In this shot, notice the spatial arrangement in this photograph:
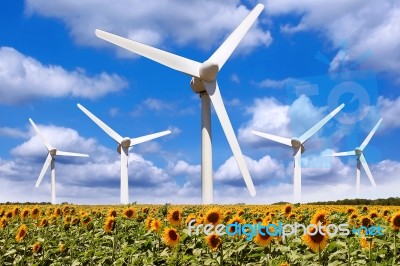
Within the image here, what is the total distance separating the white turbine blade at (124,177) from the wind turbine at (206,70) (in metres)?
16.0

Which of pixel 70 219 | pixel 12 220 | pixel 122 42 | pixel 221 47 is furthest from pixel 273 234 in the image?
pixel 221 47

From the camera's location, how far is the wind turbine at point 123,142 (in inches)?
2046

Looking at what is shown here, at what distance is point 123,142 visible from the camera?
5797cm

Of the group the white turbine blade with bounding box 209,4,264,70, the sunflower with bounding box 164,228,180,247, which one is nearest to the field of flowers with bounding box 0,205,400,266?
the sunflower with bounding box 164,228,180,247

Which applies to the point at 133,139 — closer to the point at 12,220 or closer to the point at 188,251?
the point at 12,220

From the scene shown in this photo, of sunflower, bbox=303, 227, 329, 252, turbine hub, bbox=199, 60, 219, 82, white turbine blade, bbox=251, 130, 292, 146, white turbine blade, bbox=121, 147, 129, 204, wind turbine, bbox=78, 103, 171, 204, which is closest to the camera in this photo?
sunflower, bbox=303, 227, 329, 252

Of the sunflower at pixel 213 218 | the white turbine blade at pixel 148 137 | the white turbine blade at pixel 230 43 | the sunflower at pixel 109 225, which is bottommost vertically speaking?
the sunflower at pixel 109 225

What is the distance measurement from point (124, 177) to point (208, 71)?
812 inches

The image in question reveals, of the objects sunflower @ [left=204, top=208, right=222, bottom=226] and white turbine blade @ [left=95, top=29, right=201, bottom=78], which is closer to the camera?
sunflower @ [left=204, top=208, right=222, bottom=226]

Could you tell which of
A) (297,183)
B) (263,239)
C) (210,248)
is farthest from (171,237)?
(297,183)

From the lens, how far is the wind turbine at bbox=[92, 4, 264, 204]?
35.7 metres

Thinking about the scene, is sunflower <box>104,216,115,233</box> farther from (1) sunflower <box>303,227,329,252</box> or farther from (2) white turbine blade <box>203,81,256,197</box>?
(2) white turbine blade <box>203,81,256,197</box>

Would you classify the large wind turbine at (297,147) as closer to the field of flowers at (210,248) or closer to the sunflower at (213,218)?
the field of flowers at (210,248)

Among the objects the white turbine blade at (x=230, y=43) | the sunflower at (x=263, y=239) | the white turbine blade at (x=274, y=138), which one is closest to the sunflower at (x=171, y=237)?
the sunflower at (x=263, y=239)
